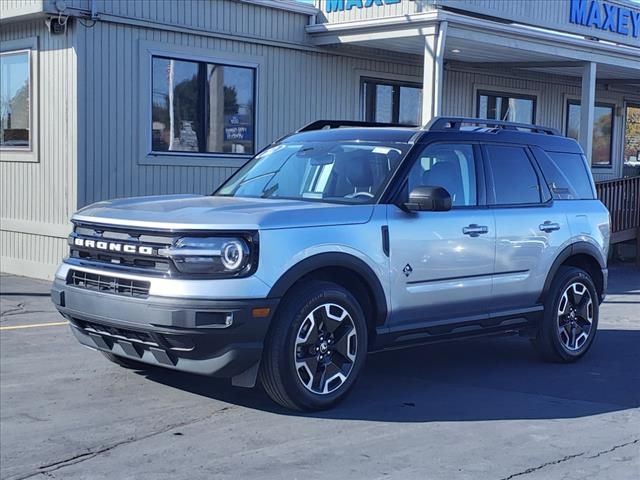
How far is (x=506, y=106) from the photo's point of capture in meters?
19.8

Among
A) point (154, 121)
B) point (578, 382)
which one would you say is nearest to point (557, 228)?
point (578, 382)

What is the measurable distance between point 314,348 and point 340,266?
1.91ft

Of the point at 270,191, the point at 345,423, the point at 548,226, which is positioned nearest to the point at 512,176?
the point at 548,226

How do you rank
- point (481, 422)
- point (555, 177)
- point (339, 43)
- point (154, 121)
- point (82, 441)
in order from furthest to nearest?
point (339, 43)
point (154, 121)
point (555, 177)
point (481, 422)
point (82, 441)

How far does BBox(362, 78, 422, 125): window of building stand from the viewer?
54.6ft

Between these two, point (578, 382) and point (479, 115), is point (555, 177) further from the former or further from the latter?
point (479, 115)

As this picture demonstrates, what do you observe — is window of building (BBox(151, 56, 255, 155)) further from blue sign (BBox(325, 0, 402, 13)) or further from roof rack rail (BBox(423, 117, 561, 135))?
roof rack rail (BBox(423, 117, 561, 135))

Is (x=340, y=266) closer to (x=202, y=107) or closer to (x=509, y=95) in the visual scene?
(x=202, y=107)

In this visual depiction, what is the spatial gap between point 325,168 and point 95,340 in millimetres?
2156

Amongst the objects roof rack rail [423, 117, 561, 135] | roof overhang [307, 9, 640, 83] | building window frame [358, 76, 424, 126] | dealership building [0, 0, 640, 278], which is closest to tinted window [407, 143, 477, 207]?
roof rack rail [423, 117, 561, 135]

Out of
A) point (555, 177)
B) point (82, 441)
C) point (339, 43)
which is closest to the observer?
point (82, 441)

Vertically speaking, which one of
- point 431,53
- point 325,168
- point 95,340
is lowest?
point 95,340

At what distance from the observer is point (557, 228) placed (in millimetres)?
7664

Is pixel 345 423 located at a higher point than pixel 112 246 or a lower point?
lower
